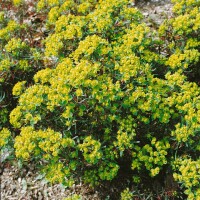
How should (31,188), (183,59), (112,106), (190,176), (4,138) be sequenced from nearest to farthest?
(190,176), (112,106), (4,138), (183,59), (31,188)

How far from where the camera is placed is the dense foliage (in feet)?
12.2

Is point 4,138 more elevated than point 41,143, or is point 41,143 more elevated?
point 41,143

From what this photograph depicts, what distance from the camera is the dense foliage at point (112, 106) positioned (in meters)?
3.72

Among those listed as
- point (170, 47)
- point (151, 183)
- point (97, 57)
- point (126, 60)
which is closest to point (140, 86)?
point (126, 60)

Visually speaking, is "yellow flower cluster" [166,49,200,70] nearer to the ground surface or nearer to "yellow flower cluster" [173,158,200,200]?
"yellow flower cluster" [173,158,200,200]

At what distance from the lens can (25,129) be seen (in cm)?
379

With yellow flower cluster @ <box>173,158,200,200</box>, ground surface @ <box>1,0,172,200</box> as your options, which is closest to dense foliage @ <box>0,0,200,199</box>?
yellow flower cluster @ <box>173,158,200,200</box>

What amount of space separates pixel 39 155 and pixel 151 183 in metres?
1.47

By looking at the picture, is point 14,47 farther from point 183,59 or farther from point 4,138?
point 183,59

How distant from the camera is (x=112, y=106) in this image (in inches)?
153

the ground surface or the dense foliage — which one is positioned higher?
the dense foliage

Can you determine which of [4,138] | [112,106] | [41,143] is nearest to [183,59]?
[112,106]

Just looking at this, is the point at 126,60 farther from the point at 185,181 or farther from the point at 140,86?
the point at 185,181

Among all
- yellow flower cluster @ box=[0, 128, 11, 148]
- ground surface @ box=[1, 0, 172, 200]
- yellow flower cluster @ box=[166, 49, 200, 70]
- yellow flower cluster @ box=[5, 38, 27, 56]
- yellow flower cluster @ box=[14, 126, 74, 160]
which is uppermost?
yellow flower cluster @ box=[166, 49, 200, 70]
